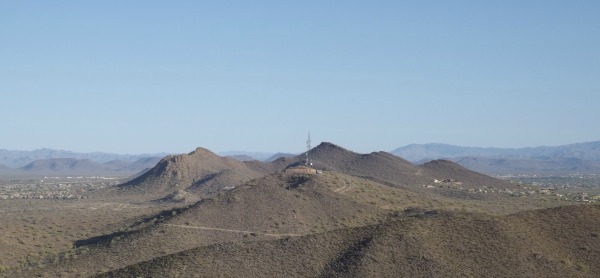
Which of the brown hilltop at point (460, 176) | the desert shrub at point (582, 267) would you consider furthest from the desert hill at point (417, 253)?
the brown hilltop at point (460, 176)

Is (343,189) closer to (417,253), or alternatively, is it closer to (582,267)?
(417,253)

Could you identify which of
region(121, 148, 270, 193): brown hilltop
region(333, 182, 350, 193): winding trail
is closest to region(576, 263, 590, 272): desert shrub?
region(333, 182, 350, 193): winding trail

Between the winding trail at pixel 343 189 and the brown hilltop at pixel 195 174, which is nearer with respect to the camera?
the winding trail at pixel 343 189

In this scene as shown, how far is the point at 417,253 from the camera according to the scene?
1852 inches

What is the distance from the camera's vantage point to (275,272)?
46.0 metres

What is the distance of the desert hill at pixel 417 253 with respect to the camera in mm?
45219

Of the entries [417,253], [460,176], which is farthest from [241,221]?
[460,176]

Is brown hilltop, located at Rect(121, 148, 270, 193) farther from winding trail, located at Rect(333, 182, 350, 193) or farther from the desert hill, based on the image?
the desert hill

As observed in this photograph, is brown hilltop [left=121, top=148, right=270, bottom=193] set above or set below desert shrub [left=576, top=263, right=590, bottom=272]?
above

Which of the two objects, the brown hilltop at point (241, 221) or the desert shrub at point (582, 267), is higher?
the brown hilltop at point (241, 221)

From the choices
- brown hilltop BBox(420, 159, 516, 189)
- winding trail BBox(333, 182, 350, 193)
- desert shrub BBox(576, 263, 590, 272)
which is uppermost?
brown hilltop BBox(420, 159, 516, 189)

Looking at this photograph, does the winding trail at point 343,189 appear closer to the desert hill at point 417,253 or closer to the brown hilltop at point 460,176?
A: the desert hill at point 417,253

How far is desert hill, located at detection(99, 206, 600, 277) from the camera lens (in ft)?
148

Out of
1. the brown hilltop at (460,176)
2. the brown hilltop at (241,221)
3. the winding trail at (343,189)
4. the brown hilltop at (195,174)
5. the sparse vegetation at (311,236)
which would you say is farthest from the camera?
the brown hilltop at (460,176)
